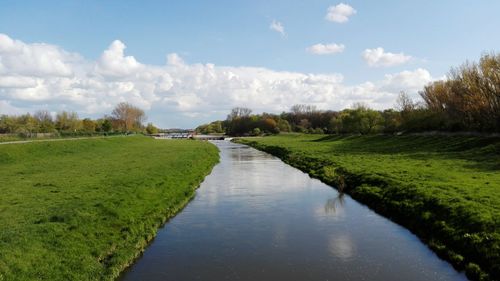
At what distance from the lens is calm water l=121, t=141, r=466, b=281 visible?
541 inches

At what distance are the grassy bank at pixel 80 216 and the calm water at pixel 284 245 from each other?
3.20 feet

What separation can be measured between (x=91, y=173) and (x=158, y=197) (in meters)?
9.41

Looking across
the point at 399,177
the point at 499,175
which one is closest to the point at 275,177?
the point at 399,177

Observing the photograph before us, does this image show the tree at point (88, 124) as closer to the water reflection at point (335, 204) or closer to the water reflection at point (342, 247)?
the water reflection at point (335, 204)

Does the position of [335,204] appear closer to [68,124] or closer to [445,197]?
[445,197]

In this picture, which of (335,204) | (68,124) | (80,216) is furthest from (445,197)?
(68,124)

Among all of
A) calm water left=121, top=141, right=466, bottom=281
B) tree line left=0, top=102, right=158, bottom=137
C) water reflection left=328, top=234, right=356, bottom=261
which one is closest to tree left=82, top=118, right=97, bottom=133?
tree line left=0, top=102, right=158, bottom=137

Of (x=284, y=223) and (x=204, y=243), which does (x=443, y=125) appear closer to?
(x=284, y=223)

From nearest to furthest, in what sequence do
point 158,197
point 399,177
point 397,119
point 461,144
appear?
point 158,197
point 399,177
point 461,144
point 397,119

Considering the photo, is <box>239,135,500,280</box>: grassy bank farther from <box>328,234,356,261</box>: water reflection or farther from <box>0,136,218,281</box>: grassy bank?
<box>0,136,218,281</box>: grassy bank

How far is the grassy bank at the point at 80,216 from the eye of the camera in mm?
13305

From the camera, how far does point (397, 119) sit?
A: 9412 centimetres

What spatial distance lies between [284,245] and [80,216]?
839 cm

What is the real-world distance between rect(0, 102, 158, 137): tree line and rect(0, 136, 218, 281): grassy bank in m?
50.8
